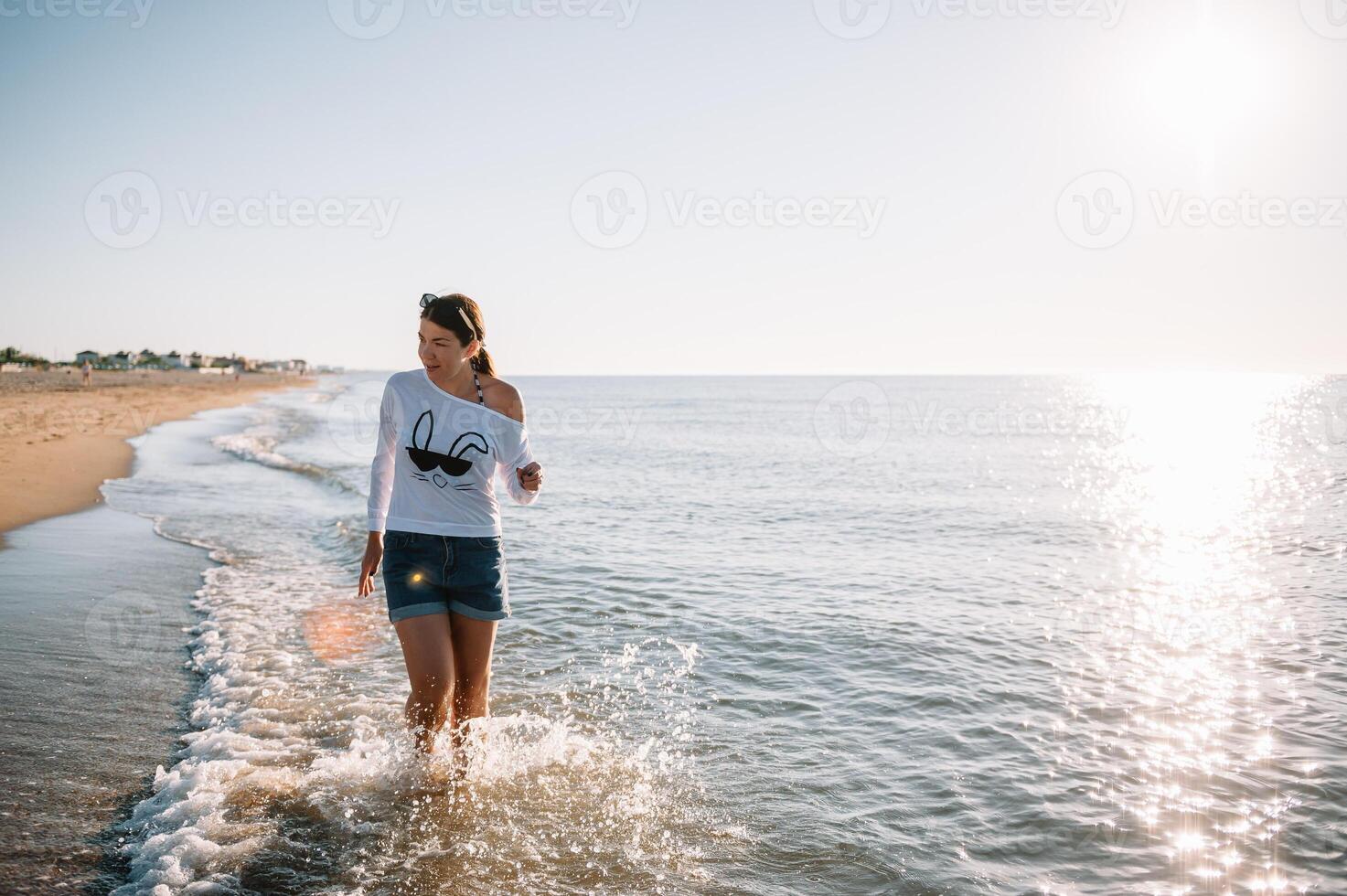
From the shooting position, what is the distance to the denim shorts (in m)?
3.82

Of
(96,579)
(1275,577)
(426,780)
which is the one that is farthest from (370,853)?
(1275,577)

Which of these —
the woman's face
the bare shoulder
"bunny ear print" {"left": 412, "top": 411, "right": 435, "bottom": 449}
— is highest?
the woman's face

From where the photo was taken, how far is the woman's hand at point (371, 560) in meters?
3.98

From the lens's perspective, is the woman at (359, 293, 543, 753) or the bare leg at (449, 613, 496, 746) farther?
the bare leg at (449, 613, 496, 746)

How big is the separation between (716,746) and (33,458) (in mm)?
18991

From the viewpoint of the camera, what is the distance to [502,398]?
12.8 ft

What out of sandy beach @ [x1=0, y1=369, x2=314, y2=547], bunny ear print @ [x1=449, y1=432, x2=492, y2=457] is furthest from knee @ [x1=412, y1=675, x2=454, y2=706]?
sandy beach @ [x1=0, y1=369, x2=314, y2=547]

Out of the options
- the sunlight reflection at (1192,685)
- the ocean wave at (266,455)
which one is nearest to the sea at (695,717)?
the sunlight reflection at (1192,685)

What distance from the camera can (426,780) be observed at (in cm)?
439

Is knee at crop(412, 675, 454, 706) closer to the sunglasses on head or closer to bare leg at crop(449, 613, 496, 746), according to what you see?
bare leg at crop(449, 613, 496, 746)

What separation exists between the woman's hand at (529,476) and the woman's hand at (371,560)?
0.78m

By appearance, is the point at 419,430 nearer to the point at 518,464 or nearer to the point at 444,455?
the point at 444,455

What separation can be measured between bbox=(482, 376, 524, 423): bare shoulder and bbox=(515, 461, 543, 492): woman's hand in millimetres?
240

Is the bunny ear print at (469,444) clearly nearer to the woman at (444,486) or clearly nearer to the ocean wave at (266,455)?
the woman at (444,486)
